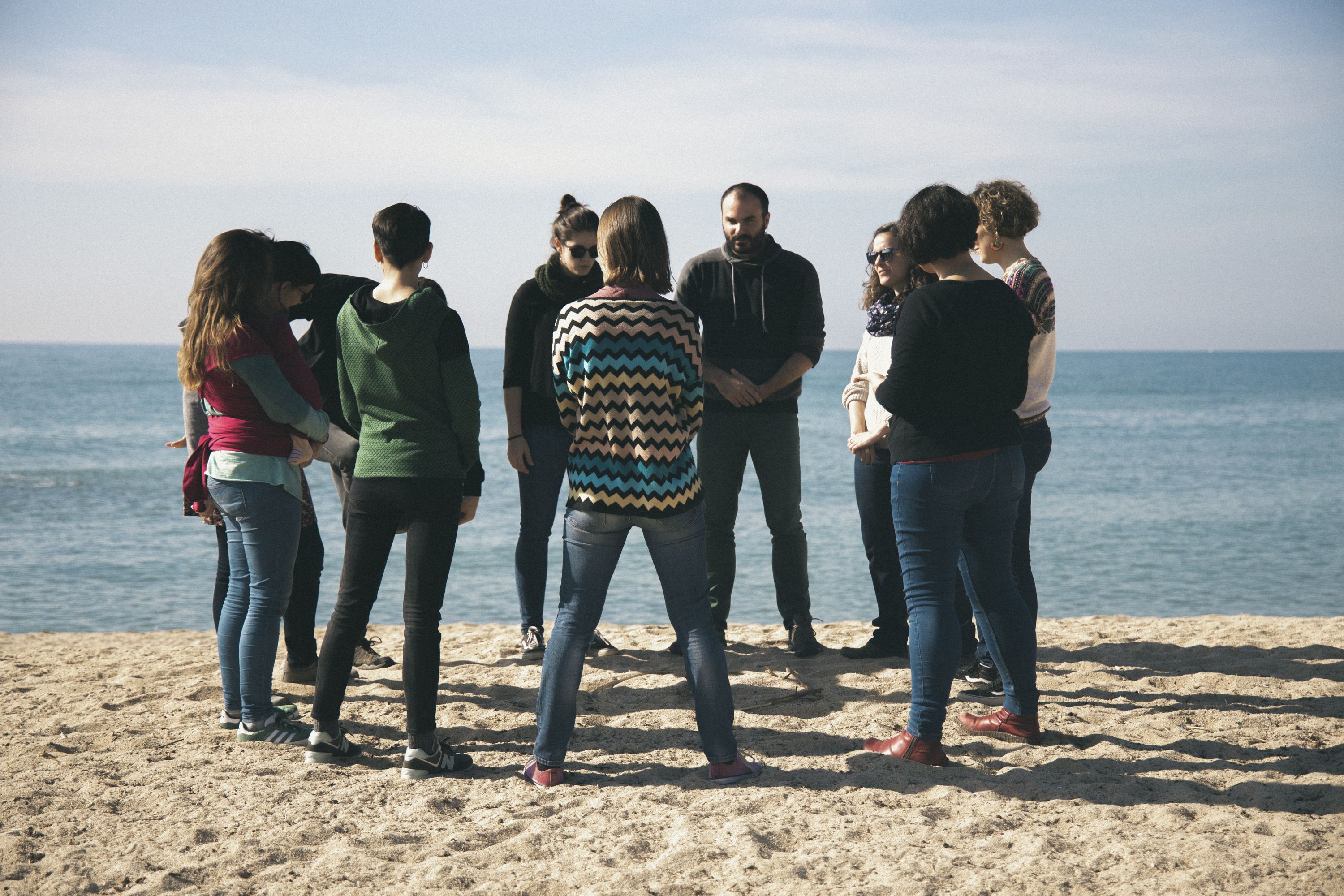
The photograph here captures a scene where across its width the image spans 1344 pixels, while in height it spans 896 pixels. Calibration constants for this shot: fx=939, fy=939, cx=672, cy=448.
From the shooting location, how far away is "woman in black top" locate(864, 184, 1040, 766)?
3080 millimetres

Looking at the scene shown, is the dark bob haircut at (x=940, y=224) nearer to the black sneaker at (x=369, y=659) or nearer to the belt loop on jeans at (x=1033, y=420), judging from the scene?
the belt loop on jeans at (x=1033, y=420)

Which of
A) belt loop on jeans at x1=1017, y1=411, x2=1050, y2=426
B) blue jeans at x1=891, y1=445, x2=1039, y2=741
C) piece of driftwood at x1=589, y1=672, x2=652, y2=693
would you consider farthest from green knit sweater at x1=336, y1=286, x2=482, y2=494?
belt loop on jeans at x1=1017, y1=411, x2=1050, y2=426

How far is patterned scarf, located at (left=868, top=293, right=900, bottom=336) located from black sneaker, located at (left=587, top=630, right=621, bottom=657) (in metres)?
2.16

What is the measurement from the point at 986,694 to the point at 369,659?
308 cm

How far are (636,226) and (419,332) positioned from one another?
2.64ft

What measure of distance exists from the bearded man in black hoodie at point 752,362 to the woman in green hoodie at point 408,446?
1.70m

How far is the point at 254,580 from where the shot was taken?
350 cm

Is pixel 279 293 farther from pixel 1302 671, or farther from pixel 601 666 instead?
pixel 1302 671

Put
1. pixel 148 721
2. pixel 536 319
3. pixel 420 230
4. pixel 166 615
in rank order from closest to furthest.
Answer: pixel 420 230
pixel 148 721
pixel 536 319
pixel 166 615

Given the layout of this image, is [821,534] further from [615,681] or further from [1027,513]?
[1027,513]

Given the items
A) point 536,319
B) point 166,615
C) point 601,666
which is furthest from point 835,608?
point 166,615

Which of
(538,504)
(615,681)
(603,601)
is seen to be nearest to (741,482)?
(538,504)

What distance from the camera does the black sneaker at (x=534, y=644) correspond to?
4.88m

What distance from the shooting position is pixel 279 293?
3.83 metres
